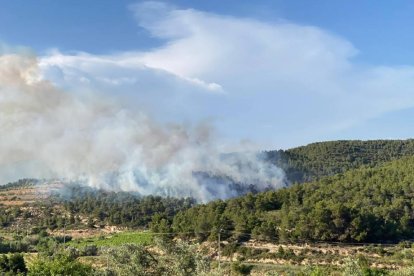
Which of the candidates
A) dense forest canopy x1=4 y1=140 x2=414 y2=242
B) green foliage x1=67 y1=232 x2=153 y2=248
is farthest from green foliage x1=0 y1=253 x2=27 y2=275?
green foliage x1=67 y1=232 x2=153 y2=248

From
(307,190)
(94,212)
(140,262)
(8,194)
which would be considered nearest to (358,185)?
(307,190)

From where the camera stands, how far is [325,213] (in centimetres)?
8562

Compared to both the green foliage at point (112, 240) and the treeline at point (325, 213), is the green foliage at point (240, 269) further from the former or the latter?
the green foliage at point (112, 240)

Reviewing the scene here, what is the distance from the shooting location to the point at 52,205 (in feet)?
536

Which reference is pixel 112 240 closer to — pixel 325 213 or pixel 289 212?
pixel 289 212

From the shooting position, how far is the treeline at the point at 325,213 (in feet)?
278

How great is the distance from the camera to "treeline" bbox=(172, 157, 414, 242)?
84.8 m

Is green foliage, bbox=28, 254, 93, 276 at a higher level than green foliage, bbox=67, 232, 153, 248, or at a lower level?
higher

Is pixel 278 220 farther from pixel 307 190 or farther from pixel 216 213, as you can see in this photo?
pixel 307 190

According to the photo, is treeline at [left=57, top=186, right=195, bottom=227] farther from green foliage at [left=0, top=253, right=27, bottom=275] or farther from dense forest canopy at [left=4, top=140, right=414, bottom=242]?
green foliage at [left=0, top=253, right=27, bottom=275]

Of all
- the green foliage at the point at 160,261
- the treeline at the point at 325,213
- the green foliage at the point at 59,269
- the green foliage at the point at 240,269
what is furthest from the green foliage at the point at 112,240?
the green foliage at the point at 59,269

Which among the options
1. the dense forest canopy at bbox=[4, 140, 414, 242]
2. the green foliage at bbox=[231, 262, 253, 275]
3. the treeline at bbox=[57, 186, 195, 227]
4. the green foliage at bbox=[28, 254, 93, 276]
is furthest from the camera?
the treeline at bbox=[57, 186, 195, 227]

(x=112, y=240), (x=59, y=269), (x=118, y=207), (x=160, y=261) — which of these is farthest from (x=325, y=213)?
(x=118, y=207)

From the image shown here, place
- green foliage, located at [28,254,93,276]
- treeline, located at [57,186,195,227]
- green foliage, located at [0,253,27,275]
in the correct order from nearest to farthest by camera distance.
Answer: green foliage, located at [28,254,93,276] < green foliage, located at [0,253,27,275] < treeline, located at [57,186,195,227]
